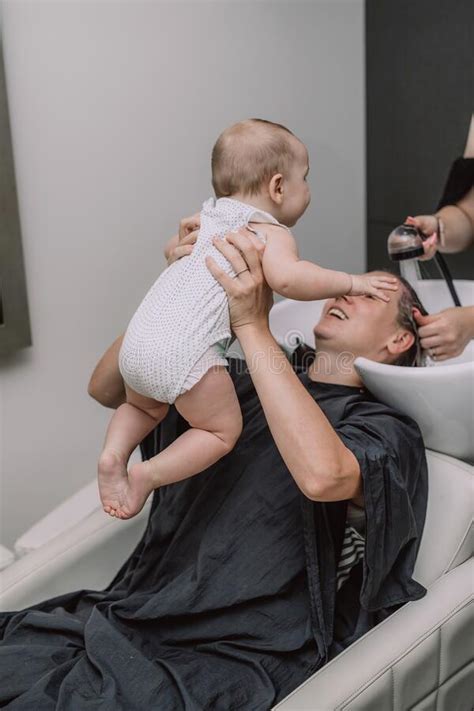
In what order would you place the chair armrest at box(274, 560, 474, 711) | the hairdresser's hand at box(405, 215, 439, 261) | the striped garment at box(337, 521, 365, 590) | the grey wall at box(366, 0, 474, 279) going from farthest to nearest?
1. the grey wall at box(366, 0, 474, 279)
2. the hairdresser's hand at box(405, 215, 439, 261)
3. the striped garment at box(337, 521, 365, 590)
4. the chair armrest at box(274, 560, 474, 711)

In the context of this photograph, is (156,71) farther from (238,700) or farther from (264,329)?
(238,700)

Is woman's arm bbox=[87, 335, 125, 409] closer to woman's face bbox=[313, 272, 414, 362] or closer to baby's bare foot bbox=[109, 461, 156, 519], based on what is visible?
baby's bare foot bbox=[109, 461, 156, 519]

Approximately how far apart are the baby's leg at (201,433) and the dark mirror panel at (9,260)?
3.25ft

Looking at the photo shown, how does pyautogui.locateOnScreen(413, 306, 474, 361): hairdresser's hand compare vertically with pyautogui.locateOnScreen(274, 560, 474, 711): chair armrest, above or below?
above

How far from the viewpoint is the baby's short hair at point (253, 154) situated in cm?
139

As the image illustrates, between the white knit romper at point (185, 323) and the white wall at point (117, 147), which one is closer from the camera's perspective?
the white knit romper at point (185, 323)

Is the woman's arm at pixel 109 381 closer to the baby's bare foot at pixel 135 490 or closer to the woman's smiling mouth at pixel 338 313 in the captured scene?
the baby's bare foot at pixel 135 490

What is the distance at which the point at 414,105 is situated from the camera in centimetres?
241

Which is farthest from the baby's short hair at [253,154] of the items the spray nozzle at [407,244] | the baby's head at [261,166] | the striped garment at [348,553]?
the striped garment at [348,553]

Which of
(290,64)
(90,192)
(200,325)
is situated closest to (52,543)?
(200,325)

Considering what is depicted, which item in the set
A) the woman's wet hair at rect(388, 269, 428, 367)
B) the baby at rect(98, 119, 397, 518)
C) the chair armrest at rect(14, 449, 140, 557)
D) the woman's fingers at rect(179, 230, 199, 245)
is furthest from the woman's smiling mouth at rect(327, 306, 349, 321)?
the chair armrest at rect(14, 449, 140, 557)

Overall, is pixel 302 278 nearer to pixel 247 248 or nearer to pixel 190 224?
pixel 247 248

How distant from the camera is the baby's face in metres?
1.42

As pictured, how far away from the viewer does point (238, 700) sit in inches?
53.6
